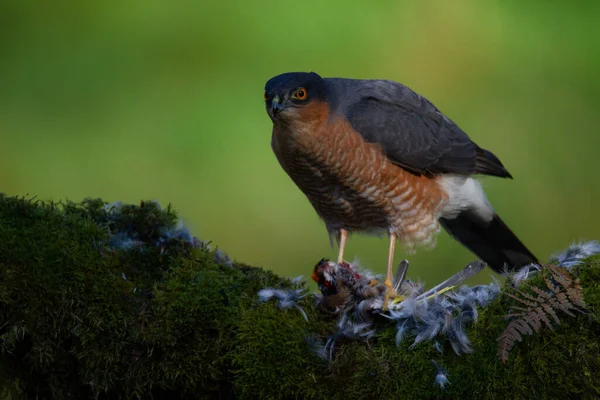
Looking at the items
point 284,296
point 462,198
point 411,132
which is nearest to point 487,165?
point 462,198

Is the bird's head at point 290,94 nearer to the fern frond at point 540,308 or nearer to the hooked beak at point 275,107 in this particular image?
the hooked beak at point 275,107

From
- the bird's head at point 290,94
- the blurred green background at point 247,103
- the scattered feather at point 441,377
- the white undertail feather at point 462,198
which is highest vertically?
the blurred green background at point 247,103

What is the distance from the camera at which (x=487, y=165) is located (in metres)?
4.58

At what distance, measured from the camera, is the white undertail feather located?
4422 millimetres

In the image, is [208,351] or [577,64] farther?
[577,64]

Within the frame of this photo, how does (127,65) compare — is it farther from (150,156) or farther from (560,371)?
(560,371)

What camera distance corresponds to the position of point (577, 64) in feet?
20.7

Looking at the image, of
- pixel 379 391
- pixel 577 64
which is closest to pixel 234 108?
pixel 577 64

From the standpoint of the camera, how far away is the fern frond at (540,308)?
7.66 feet

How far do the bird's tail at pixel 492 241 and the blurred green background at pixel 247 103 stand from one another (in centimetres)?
111

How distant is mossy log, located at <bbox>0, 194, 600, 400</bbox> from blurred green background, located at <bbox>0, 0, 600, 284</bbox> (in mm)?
2960

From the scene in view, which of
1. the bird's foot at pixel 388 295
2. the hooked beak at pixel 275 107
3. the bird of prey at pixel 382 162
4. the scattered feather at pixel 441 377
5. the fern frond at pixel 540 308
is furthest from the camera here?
the bird of prey at pixel 382 162

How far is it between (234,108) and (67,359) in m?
3.50

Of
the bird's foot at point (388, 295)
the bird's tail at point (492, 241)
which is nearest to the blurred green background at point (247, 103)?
the bird's tail at point (492, 241)
